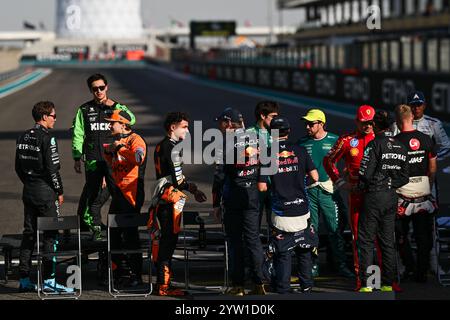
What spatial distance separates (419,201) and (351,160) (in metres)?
0.87

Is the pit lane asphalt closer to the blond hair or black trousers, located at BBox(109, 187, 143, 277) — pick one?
the blond hair

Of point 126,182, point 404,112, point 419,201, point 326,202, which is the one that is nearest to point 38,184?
point 126,182

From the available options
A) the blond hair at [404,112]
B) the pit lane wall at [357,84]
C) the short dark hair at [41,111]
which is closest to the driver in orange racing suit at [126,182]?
the short dark hair at [41,111]

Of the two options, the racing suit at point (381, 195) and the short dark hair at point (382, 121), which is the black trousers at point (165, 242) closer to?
the racing suit at point (381, 195)

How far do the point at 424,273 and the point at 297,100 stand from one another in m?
32.2

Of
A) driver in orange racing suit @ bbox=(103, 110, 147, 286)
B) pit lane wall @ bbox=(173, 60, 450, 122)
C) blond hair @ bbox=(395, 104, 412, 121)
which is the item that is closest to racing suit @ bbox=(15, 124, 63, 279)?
driver in orange racing suit @ bbox=(103, 110, 147, 286)

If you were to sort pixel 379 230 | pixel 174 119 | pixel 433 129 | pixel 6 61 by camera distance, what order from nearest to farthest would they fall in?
pixel 379 230 → pixel 174 119 → pixel 433 129 → pixel 6 61

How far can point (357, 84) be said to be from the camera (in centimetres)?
3466

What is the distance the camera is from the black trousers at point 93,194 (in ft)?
38.7

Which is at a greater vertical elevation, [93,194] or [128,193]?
[128,193]

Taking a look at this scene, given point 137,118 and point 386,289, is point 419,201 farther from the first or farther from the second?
point 137,118

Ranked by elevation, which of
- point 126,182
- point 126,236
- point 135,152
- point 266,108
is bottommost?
point 126,236

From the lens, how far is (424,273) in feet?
34.0
